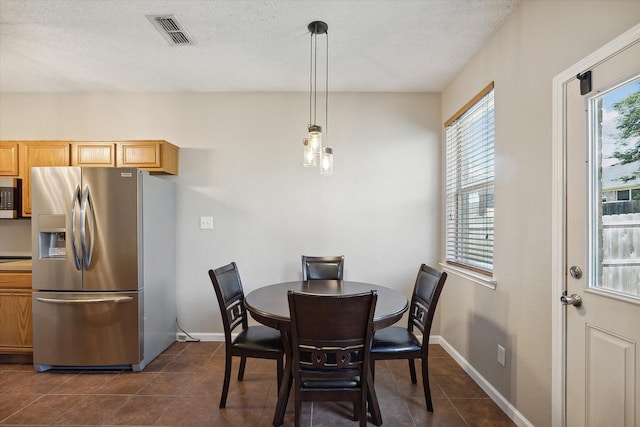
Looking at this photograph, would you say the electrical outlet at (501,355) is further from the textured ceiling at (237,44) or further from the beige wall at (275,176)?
the textured ceiling at (237,44)

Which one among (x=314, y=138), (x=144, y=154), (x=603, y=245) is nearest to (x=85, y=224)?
(x=144, y=154)

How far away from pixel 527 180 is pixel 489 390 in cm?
153

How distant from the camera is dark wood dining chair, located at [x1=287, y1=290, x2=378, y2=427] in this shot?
1.56 m

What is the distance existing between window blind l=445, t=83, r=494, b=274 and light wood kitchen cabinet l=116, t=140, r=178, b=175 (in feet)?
9.33

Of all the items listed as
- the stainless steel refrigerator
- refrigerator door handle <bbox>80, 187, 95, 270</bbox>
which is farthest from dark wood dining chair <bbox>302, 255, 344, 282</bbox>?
refrigerator door handle <bbox>80, 187, 95, 270</bbox>

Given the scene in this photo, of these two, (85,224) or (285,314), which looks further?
(85,224)

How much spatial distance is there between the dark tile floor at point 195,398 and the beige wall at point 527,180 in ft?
0.95

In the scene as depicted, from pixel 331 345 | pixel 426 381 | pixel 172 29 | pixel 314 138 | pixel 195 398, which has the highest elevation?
pixel 172 29

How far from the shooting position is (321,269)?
2891 millimetres

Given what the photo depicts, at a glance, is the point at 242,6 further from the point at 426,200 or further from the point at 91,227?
the point at 426,200

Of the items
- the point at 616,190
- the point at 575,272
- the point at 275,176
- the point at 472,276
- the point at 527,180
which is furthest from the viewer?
the point at 275,176

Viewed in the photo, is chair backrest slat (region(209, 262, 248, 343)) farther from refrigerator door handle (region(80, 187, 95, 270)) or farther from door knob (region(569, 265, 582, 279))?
door knob (region(569, 265, 582, 279))

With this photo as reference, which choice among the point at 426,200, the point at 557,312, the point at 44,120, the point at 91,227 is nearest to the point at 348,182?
the point at 426,200

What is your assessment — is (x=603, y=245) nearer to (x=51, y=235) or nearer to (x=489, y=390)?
(x=489, y=390)
